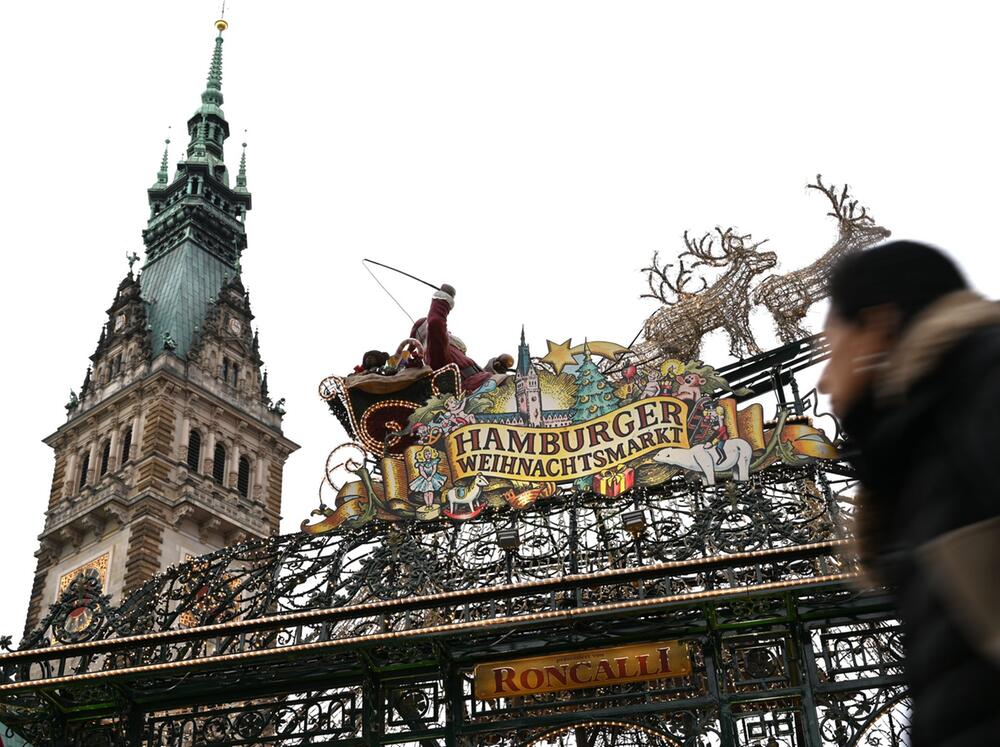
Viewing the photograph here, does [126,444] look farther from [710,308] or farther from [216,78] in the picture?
[710,308]

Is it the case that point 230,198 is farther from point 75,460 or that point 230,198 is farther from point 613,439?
point 613,439

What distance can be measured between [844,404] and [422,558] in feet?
39.8

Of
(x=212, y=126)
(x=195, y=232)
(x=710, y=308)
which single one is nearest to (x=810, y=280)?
(x=710, y=308)

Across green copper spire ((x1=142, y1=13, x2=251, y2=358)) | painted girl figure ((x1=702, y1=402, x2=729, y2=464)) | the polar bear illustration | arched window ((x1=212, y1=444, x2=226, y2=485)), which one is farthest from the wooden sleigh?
green copper spire ((x1=142, y1=13, x2=251, y2=358))

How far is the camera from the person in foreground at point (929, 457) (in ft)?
7.39

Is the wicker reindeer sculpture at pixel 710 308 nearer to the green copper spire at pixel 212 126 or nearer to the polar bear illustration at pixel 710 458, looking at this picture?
the polar bear illustration at pixel 710 458

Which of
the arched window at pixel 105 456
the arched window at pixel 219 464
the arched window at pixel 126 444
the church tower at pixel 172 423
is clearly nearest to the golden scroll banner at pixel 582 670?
the church tower at pixel 172 423

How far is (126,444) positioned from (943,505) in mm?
71826

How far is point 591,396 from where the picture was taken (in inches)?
644

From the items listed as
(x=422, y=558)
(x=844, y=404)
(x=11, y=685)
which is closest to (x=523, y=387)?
(x=422, y=558)

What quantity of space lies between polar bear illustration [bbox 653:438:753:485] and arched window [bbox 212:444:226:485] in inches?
2267

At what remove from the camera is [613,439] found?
15.9 meters

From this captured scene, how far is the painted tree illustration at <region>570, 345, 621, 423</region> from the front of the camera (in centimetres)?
1622

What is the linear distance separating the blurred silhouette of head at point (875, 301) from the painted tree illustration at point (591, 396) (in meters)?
13.4
